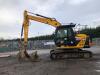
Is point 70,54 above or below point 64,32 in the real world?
below

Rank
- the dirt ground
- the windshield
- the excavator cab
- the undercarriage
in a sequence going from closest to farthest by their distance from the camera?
1. the dirt ground
2. the undercarriage
3. the excavator cab
4. the windshield

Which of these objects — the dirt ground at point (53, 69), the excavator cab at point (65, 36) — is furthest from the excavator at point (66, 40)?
the dirt ground at point (53, 69)

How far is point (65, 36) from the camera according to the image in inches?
1403

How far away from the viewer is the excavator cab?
116 ft

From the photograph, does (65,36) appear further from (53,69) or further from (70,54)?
(53,69)

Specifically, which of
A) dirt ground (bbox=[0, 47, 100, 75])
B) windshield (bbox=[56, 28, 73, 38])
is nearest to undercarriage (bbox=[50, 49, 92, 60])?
windshield (bbox=[56, 28, 73, 38])

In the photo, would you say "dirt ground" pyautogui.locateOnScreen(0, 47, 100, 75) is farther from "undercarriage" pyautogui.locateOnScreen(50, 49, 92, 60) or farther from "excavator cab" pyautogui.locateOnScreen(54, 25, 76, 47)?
"excavator cab" pyautogui.locateOnScreen(54, 25, 76, 47)

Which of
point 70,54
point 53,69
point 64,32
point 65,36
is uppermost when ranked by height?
point 64,32

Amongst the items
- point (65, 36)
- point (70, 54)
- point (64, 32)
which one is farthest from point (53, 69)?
point (64, 32)

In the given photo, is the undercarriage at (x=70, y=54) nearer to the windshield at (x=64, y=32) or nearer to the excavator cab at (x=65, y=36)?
the excavator cab at (x=65, y=36)

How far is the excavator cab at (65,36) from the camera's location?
116 ft

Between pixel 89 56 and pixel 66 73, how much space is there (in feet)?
46.0

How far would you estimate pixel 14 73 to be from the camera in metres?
21.9

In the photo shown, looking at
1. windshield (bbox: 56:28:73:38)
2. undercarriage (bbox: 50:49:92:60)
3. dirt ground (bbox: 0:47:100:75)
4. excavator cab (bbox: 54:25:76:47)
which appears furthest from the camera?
windshield (bbox: 56:28:73:38)
